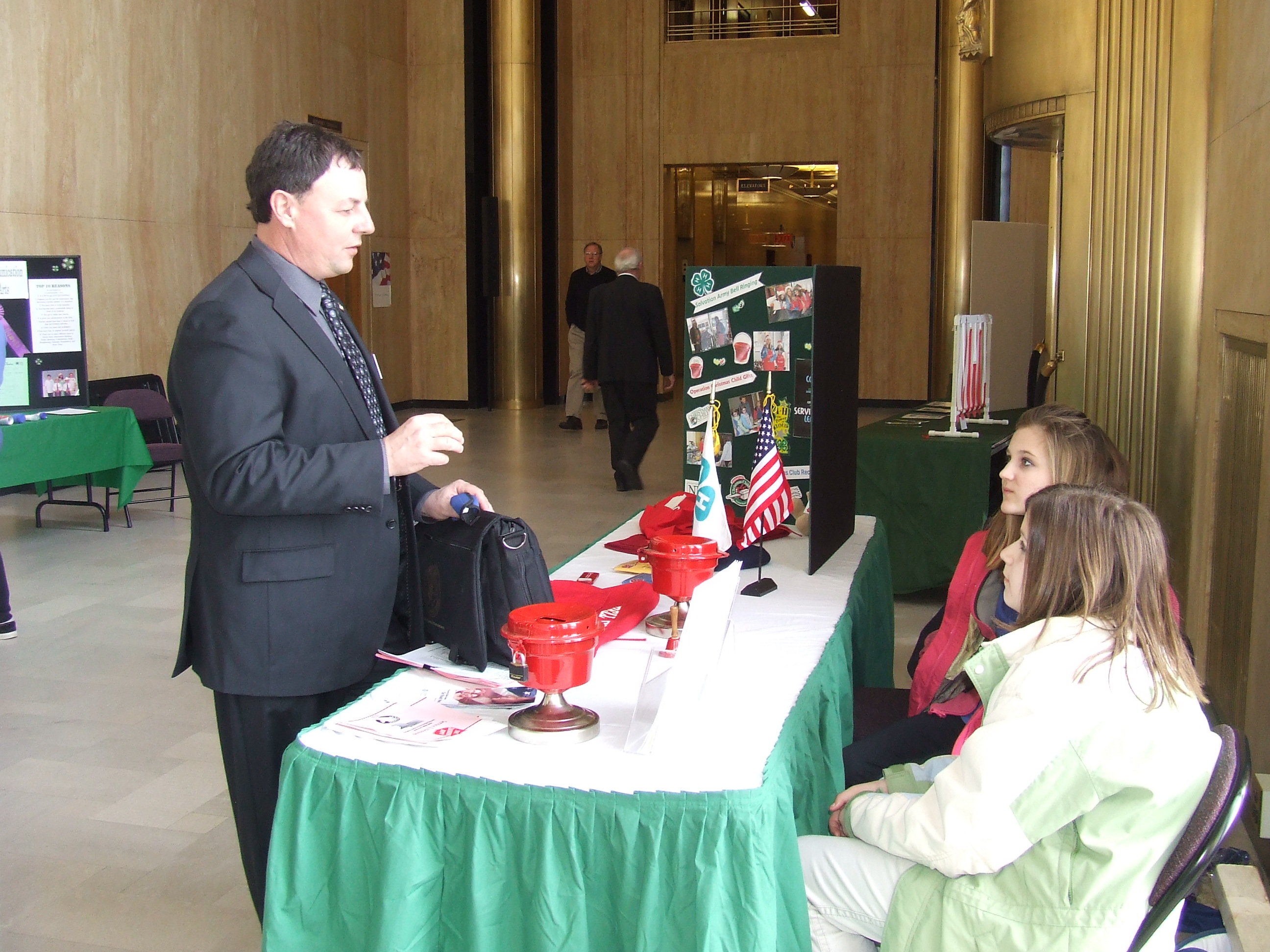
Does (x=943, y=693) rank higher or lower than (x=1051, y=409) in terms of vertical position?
lower

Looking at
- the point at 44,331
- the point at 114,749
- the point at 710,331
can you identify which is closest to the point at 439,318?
the point at 44,331

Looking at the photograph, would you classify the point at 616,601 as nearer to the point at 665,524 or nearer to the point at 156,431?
the point at 665,524

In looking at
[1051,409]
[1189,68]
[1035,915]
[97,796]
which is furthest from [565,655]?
[1189,68]

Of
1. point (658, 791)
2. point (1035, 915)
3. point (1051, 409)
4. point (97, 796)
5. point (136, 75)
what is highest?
point (136, 75)

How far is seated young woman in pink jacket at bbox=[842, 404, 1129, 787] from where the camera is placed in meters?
2.70

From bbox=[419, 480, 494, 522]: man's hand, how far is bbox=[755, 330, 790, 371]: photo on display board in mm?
1617

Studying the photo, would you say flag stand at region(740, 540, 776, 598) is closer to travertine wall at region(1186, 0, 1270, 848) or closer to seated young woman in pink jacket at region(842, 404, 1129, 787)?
seated young woman in pink jacket at region(842, 404, 1129, 787)

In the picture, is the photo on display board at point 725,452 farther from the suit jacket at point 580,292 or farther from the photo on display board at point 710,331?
the suit jacket at point 580,292

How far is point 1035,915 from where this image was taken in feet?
5.98

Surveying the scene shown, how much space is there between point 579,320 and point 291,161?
10.6 metres

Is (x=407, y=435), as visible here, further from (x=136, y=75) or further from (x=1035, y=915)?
(x=136, y=75)

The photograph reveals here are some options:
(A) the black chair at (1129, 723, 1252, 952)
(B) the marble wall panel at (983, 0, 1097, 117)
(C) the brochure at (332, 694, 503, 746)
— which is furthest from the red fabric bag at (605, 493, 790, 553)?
(B) the marble wall panel at (983, 0, 1097, 117)

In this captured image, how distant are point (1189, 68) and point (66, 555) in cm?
595

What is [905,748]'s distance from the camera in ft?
8.86
